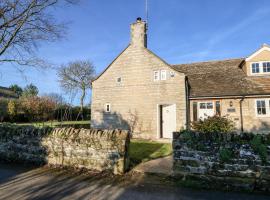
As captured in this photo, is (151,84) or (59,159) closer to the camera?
(59,159)

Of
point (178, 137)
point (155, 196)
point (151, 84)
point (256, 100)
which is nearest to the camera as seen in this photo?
point (155, 196)

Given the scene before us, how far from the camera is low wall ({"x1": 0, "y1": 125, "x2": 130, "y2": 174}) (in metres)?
6.98

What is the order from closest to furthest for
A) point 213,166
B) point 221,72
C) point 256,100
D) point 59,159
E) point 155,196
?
point 155,196 < point 213,166 < point 59,159 < point 256,100 < point 221,72

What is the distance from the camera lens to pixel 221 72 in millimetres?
18484

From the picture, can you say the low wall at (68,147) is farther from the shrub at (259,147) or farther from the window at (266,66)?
the window at (266,66)

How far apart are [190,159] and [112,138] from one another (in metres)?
2.53

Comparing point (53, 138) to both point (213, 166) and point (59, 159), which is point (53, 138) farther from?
point (213, 166)

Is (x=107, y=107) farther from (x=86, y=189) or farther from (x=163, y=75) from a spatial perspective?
(x=86, y=189)

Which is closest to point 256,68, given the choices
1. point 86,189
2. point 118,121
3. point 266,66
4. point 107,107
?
point 266,66

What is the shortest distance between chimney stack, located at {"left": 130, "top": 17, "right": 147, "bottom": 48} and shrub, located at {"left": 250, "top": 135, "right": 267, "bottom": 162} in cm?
1345

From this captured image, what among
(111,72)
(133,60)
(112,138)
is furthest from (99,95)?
(112,138)

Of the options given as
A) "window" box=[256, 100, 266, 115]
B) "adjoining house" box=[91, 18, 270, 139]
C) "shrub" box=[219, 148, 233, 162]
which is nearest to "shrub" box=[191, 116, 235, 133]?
"shrub" box=[219, 148, 233, 162]

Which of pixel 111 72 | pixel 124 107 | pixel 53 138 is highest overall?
pixel 111 72

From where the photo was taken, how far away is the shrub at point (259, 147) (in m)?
5.46
